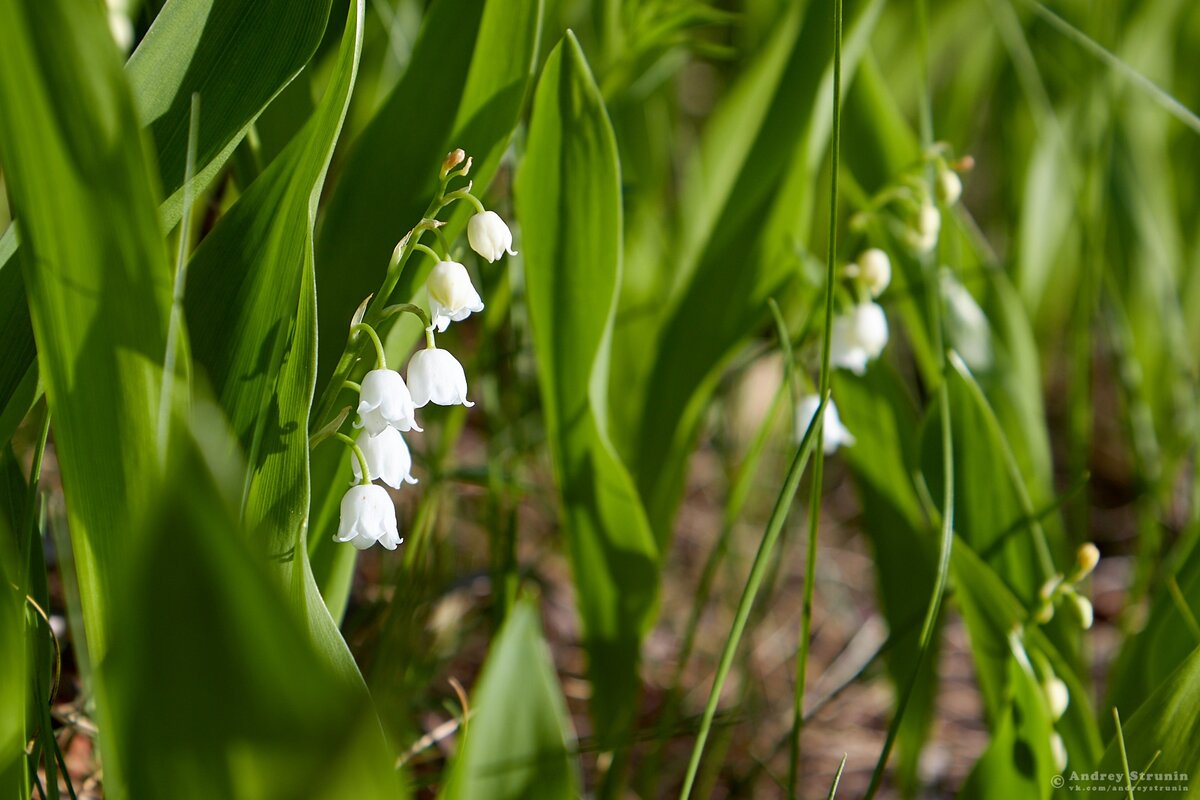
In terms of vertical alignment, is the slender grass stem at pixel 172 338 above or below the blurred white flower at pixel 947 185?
above

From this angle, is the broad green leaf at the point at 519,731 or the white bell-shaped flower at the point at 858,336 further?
the white bell-shaped flower at the point at 858,336

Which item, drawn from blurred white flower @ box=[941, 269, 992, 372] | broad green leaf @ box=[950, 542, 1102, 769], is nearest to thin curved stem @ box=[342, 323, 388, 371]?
broad green leaf @ box=[950, 542, 1102, 769]

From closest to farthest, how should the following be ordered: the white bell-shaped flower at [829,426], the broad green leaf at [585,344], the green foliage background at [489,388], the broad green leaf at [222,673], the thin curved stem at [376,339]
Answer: the broad green leaf at [222,673]
the green foliage background at [489,388]
the thin curved stem at [376,339]
the broad green leaf at [585,344]
the white bell-shaped flower at [829,426]

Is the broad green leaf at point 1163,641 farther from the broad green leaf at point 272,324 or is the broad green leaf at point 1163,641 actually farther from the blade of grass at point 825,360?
the broad green leaf at point 272,324

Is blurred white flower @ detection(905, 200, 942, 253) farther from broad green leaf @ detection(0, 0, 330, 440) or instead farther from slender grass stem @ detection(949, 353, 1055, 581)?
broad green leaf @ detection(0, 0, 330, 440)

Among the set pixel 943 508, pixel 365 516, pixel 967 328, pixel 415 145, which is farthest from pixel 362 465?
pixel 967 328

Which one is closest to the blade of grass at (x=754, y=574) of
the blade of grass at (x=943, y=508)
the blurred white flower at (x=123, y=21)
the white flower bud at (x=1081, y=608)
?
the blade of grass at (x=943, y=508)
